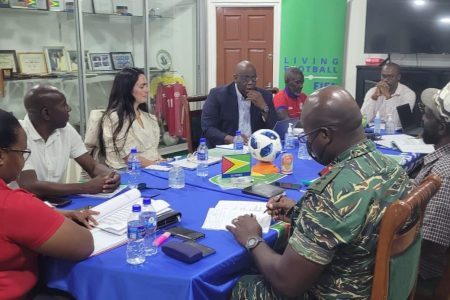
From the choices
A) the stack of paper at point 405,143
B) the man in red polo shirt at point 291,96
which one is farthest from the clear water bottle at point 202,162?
the man in red polo shirt at point 291,96

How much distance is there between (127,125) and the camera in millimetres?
2861

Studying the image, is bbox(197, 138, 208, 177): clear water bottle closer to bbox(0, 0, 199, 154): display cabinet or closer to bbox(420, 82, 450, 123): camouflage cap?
bbox(420, 82, 450, 123): camouflage cap

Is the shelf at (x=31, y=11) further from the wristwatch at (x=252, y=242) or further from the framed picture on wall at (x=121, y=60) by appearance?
the wristwatch at (x=252, y=242)

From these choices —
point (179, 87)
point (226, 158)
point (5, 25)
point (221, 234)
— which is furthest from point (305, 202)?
point (179, 87)

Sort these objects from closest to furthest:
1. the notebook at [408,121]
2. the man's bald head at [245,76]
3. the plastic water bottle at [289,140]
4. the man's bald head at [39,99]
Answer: the man's bald head at [39,99]
the plastic water bottle at [289,140]
the man's bald head at [245,76]
the notebook at [408,121]

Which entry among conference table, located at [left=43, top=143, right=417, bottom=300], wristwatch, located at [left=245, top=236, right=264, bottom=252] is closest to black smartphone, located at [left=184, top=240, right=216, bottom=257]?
conference table, located at [left=43, top=143, right=417, bottom=300]

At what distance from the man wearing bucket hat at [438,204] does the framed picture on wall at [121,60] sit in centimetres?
388

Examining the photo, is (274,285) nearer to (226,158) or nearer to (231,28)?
(226,158)

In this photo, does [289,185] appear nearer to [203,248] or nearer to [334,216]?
[203,248]

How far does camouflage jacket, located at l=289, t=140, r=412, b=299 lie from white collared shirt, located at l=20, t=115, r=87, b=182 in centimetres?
147

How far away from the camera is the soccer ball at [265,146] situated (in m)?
2.53

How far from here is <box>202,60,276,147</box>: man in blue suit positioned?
355 cm

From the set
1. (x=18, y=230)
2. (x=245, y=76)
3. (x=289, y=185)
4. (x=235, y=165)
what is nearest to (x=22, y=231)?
(x=18, y=230)

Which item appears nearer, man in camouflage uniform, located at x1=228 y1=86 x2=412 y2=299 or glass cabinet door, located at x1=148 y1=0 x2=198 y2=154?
man in camouflage uniform, located at x1=228 y1=86 x2=412 y2=299
